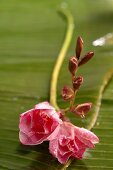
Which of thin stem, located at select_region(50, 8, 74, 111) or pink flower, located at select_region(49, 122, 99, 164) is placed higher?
pink flower, located at select_region(49, 122, 99, 164)

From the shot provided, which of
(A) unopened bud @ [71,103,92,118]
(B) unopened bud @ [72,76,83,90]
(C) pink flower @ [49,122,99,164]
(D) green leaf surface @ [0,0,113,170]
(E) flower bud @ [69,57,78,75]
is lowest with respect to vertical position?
(D) green leaf surface @ [0,0,113,170]

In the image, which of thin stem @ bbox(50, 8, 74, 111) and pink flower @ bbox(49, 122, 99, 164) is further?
thin stem @ bbox(50, 8, 74, 111)

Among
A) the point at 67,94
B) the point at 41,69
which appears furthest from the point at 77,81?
the point at 41,69

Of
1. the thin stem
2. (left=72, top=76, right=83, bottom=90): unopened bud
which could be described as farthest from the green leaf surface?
(left=72, top=76, right=83, bottom=90): unopened bud

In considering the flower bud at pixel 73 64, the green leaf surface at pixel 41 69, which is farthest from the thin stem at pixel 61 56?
the flower bud at pixel 73 64

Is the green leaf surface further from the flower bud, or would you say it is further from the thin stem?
the flower bud

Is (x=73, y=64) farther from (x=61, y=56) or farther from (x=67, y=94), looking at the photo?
(x=61, y=56)
